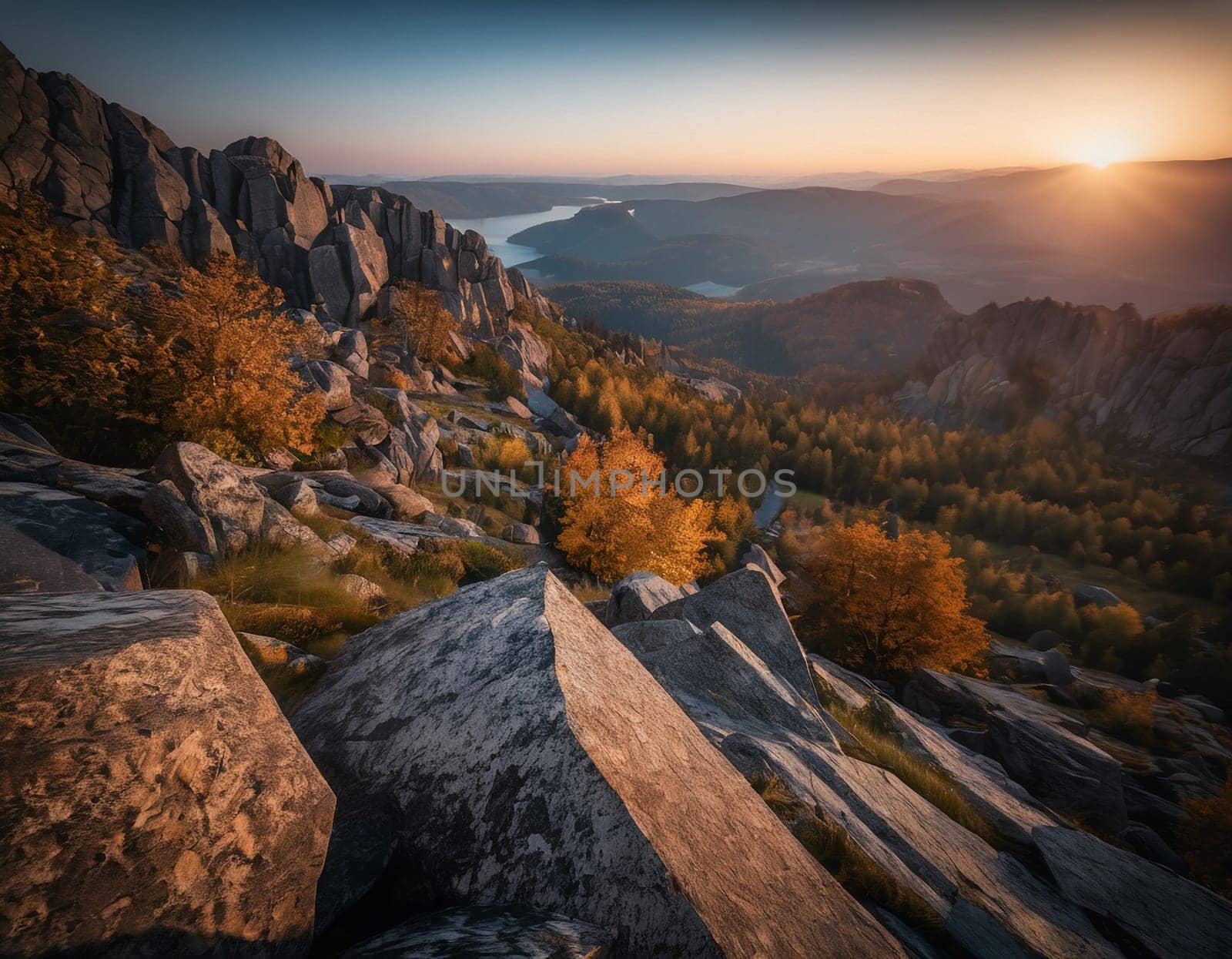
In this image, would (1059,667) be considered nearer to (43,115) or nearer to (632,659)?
(632,659)

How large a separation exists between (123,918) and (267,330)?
2391 centimetres

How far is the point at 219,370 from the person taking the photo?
62.6 feet

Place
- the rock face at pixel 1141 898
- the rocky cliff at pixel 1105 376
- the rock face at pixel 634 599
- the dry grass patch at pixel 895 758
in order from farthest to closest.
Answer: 1. the rocky cliff at pixel 1105 376
2. the rock face at pixel 634 599
3. the dry grass patch at pixel 895 758
4. the rock face at pixel 1141 898

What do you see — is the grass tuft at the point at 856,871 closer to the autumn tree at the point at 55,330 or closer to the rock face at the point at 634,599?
the rock face at the point at 634,599

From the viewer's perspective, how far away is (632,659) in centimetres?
604

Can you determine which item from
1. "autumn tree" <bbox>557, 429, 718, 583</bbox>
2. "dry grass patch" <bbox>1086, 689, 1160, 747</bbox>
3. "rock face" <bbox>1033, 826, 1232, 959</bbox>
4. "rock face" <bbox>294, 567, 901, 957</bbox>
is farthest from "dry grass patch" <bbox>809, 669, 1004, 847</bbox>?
"dry grass patch" <bbox>1086, 689, 1160, 747</bbox>

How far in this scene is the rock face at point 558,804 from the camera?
3.26 metres

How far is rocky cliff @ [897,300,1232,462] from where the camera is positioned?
142500 millimetres

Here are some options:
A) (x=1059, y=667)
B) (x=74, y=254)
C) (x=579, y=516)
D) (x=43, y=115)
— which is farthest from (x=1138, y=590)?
(x=43, y=115)

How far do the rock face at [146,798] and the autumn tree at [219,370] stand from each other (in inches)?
716

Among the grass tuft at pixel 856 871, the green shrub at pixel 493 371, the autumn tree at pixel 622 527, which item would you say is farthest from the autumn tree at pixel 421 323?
the grass tuft at pixel 856 871

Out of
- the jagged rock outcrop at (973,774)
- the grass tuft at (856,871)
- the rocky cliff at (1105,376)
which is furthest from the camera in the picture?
the rocky cliff at (1105,376)

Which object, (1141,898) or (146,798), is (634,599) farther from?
(146,798)

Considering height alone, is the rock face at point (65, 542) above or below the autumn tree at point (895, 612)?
above
